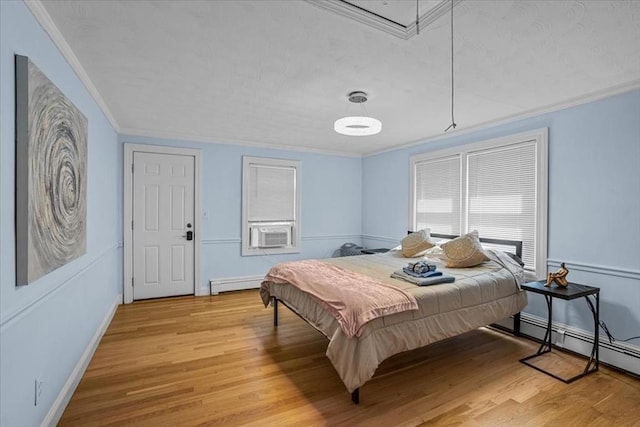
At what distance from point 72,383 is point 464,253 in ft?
11.7

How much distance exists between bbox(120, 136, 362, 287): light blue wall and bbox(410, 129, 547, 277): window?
1.48 meters

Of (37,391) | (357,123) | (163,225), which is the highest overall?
(357,123)

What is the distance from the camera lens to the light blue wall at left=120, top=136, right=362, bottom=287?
4.92 m

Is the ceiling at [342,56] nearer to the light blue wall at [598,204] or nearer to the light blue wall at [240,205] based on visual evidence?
the light blue wall at [598,204]

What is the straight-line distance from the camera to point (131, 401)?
88.0 inches

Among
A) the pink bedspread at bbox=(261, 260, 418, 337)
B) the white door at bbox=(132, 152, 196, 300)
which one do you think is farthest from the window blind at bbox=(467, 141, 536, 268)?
the white door at bbox=(132, 152, 196, 300)

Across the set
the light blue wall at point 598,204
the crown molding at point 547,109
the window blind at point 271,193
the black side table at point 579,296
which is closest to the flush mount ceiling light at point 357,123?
the crown molding at point 547,109

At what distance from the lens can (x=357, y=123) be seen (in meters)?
2.79

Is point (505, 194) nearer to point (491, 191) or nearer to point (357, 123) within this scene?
point (491, 191)

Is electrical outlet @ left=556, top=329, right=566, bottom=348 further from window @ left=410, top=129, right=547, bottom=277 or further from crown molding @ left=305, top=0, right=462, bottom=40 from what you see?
crown molding @ left=305, top=0, right=462, bottom=40

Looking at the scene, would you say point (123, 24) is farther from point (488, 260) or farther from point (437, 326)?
point (488, 260)

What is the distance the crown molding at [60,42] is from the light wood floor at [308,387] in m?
2.37

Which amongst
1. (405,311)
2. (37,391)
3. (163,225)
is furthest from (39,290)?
(163,225)

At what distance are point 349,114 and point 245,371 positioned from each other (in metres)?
2.75
